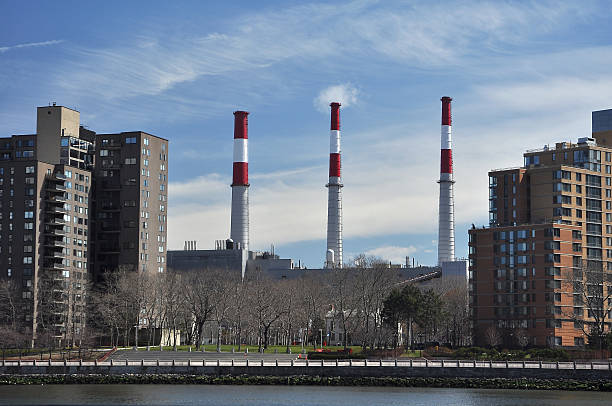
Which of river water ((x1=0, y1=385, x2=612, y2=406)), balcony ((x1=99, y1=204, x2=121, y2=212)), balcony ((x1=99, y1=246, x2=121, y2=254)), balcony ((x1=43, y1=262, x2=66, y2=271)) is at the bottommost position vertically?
river water ((x1=0, y1=385, x2=612, y2=406))

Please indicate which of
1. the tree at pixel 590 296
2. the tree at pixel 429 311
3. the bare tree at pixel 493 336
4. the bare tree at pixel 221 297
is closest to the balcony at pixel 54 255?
the bare tree at pixel 221 297

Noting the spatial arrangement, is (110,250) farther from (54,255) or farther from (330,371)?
(330,371)

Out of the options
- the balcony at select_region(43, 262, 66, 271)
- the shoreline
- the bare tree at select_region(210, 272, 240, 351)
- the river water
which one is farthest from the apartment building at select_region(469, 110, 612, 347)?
the balcony at select_region(43, 262, 66, 271)

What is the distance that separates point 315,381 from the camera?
10438 centimetres

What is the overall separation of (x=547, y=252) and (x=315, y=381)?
68431mm

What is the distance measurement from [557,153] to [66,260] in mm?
92889

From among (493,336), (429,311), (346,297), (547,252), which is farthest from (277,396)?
(547,252)

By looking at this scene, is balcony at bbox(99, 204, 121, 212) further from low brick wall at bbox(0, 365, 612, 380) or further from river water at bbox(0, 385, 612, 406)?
river water at bbox(0, 385, 612, 406)

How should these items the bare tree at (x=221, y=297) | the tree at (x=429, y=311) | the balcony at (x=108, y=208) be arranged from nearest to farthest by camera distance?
the tree at (x=429, y=311) < the bare tree at (x=221, y=297) < the balcony at (x=108, y=208)

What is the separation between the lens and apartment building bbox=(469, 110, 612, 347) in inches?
6265

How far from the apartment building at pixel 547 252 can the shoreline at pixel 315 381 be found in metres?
50.4

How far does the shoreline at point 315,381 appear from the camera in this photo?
328 feet

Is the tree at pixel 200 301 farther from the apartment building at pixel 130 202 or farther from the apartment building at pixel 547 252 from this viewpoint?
the apartment building at pixel 547 252

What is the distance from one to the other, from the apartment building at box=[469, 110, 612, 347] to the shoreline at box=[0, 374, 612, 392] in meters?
50.4
